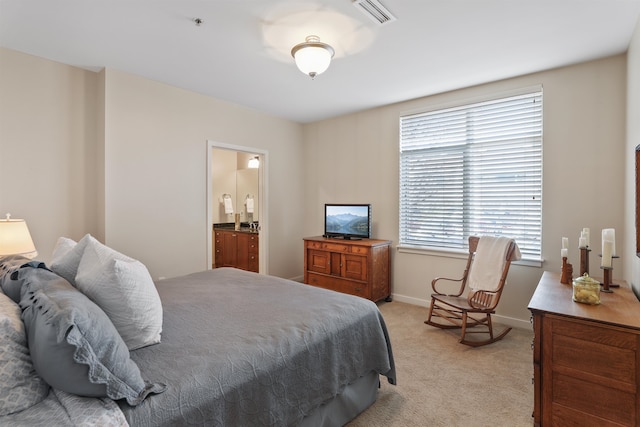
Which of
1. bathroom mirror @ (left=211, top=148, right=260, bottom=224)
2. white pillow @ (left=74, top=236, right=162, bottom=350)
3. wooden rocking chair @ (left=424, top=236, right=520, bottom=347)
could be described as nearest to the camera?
white pillow @ (left=74, top=236, right=162, bottom=350)

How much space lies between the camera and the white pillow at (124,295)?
136 cm

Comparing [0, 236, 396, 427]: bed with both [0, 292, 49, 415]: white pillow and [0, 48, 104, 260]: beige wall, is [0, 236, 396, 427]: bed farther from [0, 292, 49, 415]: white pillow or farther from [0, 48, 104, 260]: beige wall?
[0, 48, 104, 260]: beige wall

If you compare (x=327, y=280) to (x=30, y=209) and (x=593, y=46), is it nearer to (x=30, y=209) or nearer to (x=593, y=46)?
(x=30, y=209)

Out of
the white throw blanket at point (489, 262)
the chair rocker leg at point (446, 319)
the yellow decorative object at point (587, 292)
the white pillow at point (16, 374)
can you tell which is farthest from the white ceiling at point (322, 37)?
the chair rocker leg at point (446, 319)

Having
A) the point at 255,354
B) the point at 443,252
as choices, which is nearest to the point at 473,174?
the point at 443,252

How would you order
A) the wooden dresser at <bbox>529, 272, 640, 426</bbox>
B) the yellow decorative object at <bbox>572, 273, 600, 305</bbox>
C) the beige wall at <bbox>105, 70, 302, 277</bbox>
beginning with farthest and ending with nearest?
the beige wall at <bbox>105, 70, 302, 277</bbox>, the yellow decorative object at <bbox>572, 273, 600, 305</bbox>, the wooden dresser at <bbox>529, 272, 640, 426</bbox>

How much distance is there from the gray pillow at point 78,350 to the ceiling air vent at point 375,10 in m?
2.32

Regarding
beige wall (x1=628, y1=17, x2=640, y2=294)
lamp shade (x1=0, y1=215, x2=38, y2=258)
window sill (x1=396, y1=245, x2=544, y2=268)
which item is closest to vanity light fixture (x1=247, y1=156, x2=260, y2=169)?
window sill (x1=396, y1=245, x2=544, y2=268)

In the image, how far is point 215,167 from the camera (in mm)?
6633

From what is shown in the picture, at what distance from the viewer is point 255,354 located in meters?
1.44

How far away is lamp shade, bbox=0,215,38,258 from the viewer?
2389mm

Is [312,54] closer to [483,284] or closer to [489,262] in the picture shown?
[489,262]

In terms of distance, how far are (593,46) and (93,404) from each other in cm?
410

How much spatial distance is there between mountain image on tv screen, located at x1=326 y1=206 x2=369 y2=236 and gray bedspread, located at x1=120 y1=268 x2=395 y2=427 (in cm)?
209
